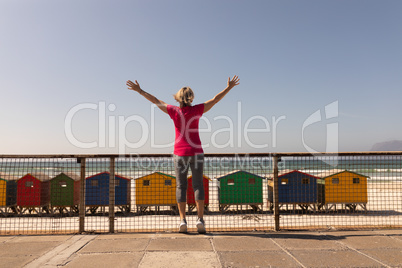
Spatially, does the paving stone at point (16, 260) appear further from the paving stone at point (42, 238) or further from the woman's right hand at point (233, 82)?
the woman's right hand at point (233, 82)

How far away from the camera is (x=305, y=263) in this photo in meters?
3.17

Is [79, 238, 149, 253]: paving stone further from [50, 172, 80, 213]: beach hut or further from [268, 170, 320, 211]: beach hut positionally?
[50, 172, 80, 213]: beach hut

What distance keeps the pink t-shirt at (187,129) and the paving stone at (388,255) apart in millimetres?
2391

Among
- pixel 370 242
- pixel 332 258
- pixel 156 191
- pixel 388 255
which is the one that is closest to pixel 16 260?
pixel 332 258

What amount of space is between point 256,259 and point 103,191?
1034cm

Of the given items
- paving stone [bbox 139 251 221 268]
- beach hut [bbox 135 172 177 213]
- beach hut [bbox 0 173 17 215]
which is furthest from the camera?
beach hut [bbox 0 173 17 215]

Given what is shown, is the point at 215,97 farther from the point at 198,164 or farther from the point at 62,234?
the point at 62,234

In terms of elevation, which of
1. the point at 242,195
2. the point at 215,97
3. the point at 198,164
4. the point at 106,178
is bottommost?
the point at 242,195

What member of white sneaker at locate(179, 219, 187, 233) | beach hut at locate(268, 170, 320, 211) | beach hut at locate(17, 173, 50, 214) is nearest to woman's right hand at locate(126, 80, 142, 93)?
white sneaker at locate(179, 219, 187, 233)

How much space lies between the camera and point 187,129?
4.33m

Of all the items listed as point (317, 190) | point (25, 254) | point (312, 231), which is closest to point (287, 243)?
point (312, 231)

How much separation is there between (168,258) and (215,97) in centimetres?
220

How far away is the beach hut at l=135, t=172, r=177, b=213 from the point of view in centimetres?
1266

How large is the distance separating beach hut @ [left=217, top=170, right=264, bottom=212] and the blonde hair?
8812 millimetres
